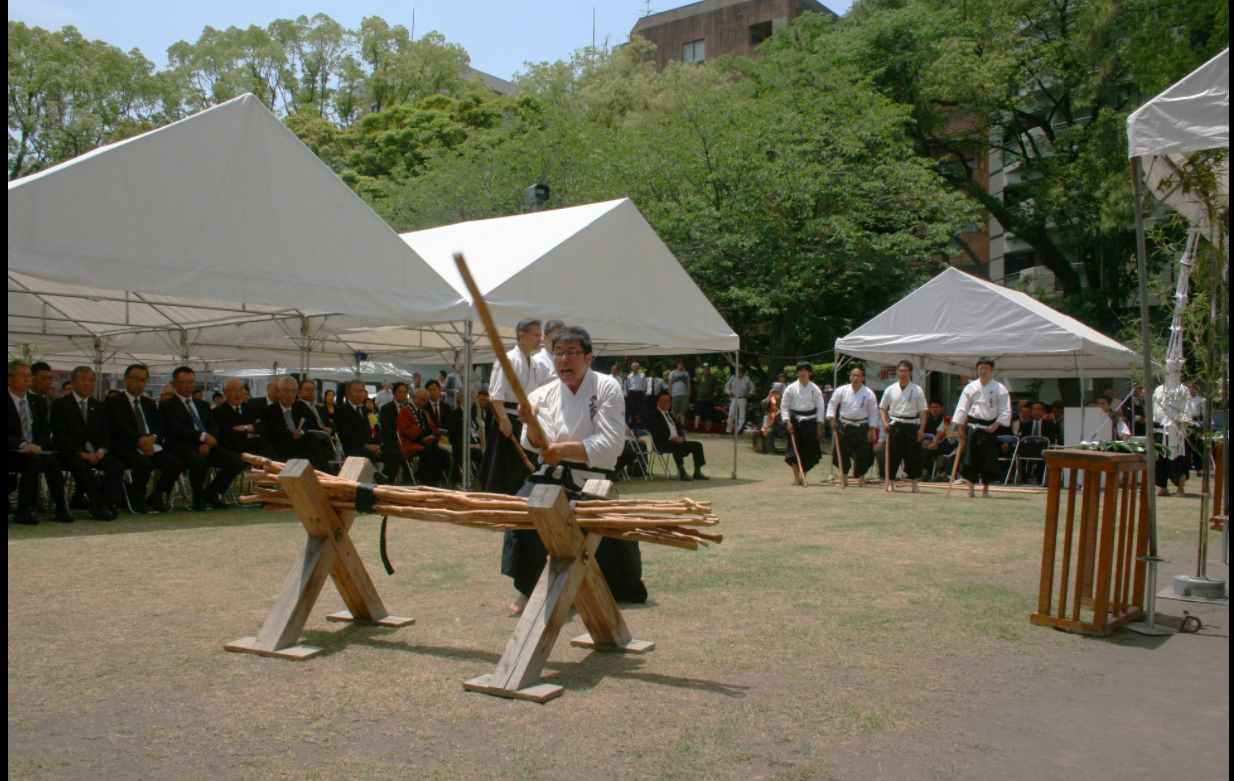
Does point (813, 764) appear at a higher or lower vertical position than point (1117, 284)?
lower

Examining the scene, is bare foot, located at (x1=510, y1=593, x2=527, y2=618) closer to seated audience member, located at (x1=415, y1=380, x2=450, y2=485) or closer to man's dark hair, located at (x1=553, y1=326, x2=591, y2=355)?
man's dark hair, located at (x1=553, y1=326, x2=591, y2=355)

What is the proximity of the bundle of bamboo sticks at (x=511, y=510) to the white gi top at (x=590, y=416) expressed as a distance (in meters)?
0.61

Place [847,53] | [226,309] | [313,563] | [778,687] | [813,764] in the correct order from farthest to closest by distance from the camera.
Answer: [847,53]
[226,309]
[313,563]
[778,687]
[813,764]

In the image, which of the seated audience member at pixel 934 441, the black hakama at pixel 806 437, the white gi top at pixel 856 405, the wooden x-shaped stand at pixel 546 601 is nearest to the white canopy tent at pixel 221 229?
the black hakama at pixel 806 437

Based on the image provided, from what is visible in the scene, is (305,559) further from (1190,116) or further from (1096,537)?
(1190,116)

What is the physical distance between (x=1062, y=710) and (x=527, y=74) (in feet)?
124

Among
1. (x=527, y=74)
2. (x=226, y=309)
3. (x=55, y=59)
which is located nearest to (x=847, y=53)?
(x=527, y=74)

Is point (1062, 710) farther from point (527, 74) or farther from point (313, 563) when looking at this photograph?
point (527, 74)

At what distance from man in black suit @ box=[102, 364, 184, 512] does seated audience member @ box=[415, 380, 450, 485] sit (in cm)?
336

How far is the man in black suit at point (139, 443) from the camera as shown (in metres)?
10.8

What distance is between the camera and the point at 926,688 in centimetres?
450

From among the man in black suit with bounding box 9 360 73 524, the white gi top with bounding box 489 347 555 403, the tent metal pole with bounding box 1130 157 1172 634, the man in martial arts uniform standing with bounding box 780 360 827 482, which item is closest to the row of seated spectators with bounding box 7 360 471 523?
the man in black suit with bounding box 9 360 73 524

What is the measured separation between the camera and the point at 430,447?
538 inches

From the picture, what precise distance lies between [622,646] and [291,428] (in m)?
8.23
